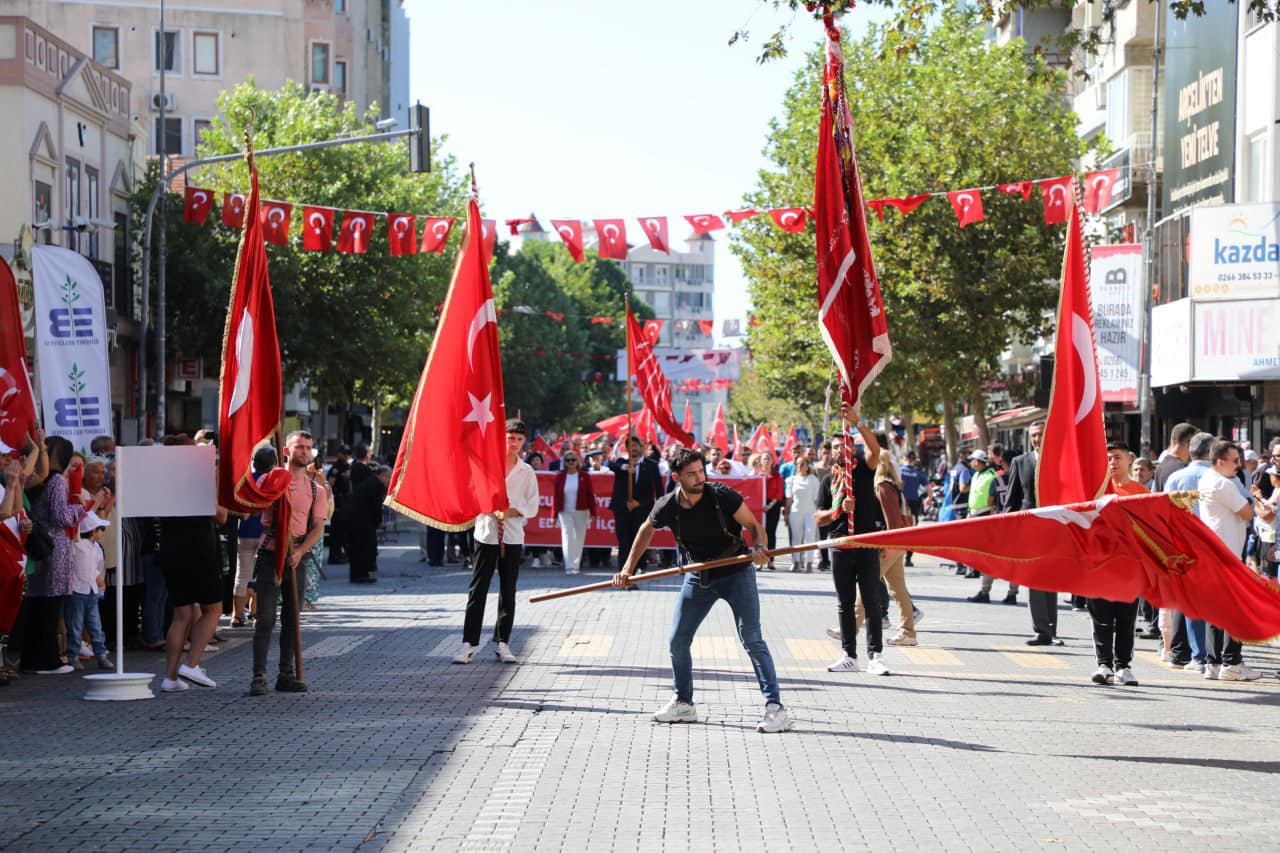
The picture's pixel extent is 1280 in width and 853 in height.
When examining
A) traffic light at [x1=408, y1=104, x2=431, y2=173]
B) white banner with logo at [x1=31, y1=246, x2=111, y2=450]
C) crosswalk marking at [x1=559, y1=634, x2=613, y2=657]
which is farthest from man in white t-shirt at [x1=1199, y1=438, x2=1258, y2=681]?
traffic light at [x1=408, y1=104, x2=431, y2=173]

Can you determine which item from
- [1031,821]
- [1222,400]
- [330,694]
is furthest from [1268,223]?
[1031,821]

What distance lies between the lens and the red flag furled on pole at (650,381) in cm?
3009

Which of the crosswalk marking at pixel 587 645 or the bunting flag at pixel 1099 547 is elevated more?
the bunting flag at pixel 1099 547

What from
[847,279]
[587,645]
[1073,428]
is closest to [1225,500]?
[1073,428]

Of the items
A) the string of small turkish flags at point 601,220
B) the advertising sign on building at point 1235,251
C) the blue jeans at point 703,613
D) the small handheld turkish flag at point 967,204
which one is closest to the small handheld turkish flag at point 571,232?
the string of small turkish flags at point 601,220

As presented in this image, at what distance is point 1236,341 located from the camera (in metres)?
27.6

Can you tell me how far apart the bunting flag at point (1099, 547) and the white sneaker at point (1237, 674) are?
3882mm

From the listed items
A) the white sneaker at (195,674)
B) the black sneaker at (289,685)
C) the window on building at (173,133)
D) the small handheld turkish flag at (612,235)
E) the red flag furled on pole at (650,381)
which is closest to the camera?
the black sneaker at (289,685)

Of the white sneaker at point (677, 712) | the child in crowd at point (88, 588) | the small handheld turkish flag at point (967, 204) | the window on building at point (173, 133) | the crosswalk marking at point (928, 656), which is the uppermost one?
the window on building at point (173, 133)

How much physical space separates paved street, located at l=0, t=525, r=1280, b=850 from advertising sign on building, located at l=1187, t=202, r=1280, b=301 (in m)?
12.6

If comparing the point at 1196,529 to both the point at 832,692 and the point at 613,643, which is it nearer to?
the point at 832,692

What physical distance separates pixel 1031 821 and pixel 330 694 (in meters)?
5.90

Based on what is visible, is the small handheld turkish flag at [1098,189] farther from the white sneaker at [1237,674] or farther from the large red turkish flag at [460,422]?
the large red turkish flag at [460,422]

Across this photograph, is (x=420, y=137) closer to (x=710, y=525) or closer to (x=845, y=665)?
(x=845, y=665)
